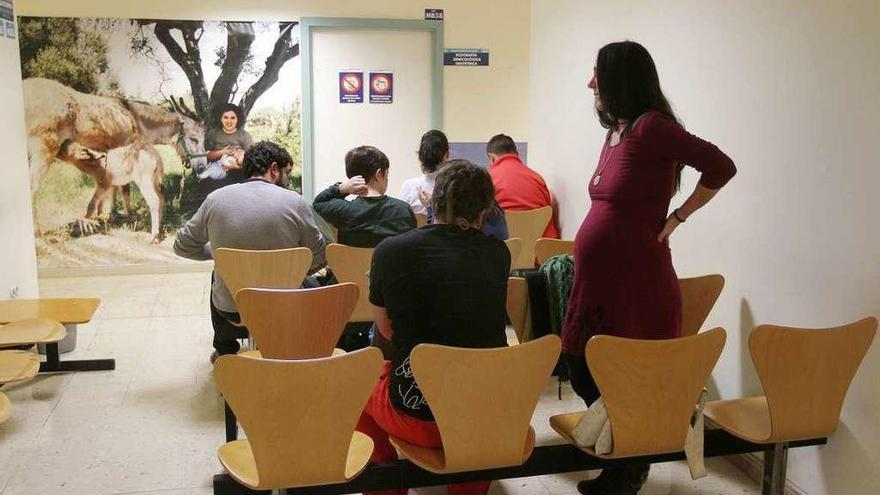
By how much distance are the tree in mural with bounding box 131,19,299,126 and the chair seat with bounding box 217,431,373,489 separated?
484cm

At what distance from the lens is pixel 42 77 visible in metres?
6.31

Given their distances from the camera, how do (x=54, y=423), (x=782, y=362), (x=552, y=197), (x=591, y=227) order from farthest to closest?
(x=552, y=197) → (x=54, y=423) → (x=591, y=227) → (x=782, y=362)

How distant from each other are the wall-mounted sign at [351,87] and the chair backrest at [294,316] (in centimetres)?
403

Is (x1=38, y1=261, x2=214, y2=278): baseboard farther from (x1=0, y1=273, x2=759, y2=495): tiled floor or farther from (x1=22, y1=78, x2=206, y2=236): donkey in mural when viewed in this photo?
(x1=0, y1=273, x2=759, y2=495): tiled floor

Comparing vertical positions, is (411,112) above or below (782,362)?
above

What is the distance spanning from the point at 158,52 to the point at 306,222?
3562 mm

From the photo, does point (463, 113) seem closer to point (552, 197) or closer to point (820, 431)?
point (552, 197)

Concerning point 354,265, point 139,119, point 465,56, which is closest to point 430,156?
point 354,265

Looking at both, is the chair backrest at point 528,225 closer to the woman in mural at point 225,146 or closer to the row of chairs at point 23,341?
the row of chairs at point 23,341

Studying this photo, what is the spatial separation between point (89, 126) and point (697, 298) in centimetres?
525

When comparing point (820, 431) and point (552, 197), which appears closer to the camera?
point (820, 431)

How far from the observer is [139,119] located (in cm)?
652

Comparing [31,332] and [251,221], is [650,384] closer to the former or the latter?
[251,221]

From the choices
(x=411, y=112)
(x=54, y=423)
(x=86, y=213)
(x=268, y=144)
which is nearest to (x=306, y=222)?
(x=268, y=144)
